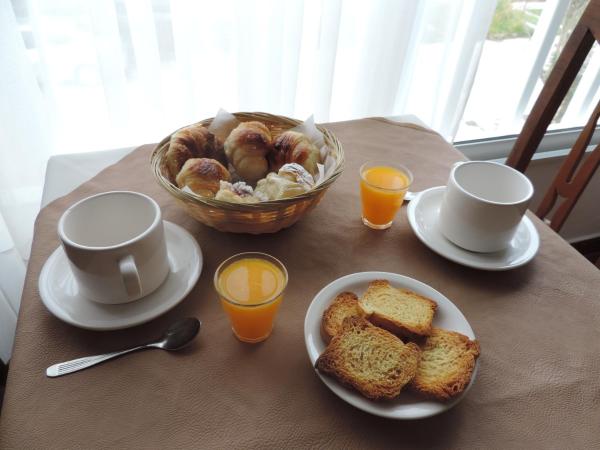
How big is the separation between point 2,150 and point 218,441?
0.99 meters

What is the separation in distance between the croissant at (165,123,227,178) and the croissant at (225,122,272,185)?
0.09 feet

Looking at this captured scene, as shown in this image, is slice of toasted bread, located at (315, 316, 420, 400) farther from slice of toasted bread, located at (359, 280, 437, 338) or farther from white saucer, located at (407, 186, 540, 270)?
white saucer, located at (407, 186, 540, 270)

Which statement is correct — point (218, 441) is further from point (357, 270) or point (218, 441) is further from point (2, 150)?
point (2, 150)

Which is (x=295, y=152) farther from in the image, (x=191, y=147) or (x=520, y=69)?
(x=520, y=69)

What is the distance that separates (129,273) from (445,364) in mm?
387

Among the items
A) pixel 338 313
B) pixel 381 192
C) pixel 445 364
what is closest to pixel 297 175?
pixel 381 192

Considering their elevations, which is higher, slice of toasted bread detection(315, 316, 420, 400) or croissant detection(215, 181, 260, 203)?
croissant detection(215, 181, 260, 203)

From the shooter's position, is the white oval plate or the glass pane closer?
the white oval plate

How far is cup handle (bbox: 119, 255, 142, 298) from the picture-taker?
514 mm

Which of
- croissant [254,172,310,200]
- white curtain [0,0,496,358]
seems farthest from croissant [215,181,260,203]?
white curtain [0,0,496,358]

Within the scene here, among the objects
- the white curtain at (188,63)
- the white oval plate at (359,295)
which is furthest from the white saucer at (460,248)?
the white curtain at (188,63)

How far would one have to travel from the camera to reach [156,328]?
0.57 meters

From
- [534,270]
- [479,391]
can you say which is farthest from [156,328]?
[534,270]

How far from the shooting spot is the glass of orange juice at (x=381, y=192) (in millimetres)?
726
